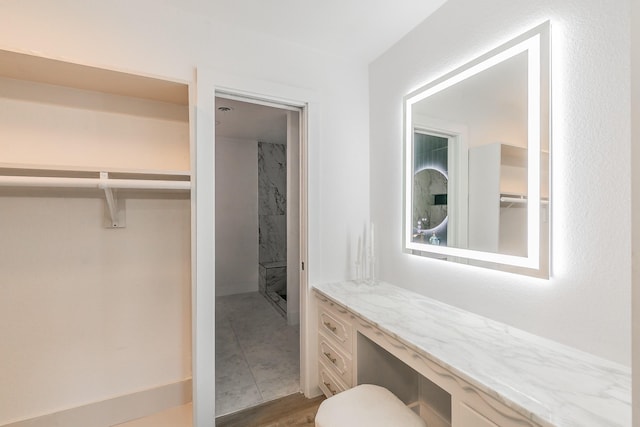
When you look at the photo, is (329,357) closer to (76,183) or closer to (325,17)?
(76,183)

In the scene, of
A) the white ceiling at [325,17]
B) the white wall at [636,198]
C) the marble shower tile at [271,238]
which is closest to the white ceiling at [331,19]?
the white ceiling at [325,17]

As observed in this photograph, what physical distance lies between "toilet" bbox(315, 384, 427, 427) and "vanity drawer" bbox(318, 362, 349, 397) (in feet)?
1.40

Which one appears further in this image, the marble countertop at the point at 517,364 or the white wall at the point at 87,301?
the white wall at the point at 87,301

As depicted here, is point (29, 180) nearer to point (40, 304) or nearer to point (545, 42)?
point (40, 304)

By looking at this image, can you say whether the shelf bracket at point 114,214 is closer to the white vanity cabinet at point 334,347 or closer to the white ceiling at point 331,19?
the white ceiling at point 331,19

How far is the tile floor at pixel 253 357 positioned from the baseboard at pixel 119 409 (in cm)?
28

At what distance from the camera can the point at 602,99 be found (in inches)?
40.1

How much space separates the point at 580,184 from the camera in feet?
3.53

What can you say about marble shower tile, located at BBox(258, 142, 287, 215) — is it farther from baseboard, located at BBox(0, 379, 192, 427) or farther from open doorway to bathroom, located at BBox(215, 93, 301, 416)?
baseboard, located at BBox(0, 379, 192, 427)

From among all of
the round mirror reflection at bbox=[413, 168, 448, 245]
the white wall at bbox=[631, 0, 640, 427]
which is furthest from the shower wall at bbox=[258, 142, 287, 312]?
the white wall at bbox=[631, 0, 640, 427]

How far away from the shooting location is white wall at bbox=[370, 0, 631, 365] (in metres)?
0.98

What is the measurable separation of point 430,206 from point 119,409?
2.26 metres

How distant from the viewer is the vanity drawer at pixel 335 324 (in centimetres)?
164

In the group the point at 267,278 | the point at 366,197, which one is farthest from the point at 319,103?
the point at 267,278
